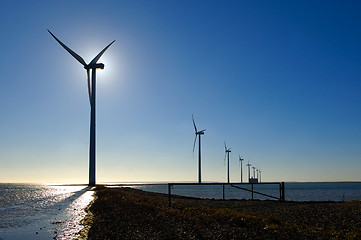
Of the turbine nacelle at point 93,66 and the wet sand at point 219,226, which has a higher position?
the turbine nacelle at point 93,66

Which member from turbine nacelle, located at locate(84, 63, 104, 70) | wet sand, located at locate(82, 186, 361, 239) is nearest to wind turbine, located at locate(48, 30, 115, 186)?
turbine nacelle, located at locate(84, 63, 104, 70)

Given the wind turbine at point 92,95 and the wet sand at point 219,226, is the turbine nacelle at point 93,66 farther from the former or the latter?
the wet sand at point 219,226

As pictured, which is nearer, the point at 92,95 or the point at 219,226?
the point at 219,226

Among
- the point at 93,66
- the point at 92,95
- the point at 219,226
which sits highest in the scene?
the point at 93,66

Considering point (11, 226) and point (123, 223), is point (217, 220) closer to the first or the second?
point (123, 223)

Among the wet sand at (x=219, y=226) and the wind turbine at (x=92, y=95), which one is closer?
the wet sand at (x=219, y=226)

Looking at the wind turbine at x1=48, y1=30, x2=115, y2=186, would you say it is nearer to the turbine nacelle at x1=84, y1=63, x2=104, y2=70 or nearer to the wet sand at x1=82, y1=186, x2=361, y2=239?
the turbine nacelle at x1=84, y1=63, x2=104, y2=70

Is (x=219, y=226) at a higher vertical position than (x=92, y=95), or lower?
lower

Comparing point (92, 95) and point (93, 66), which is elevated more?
point (93, 66)

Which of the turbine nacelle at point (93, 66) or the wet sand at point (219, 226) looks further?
the turbine nacelle at point (93, 66)

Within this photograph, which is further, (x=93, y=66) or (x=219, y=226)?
(x=93, y=66)

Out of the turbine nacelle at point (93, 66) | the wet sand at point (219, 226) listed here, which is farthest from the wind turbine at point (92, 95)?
the wet sand at point (219, 226)

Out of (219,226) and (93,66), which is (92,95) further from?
(219,226)

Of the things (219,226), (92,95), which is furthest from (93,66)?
(219,226)
